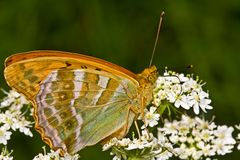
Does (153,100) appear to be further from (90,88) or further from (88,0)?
(88,0)

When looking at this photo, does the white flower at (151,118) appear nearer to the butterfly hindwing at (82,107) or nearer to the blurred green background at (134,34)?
the butterfly hindwing at (82,107)

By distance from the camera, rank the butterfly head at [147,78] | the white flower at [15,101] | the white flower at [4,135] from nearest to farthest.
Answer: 1. the butterfly head at [147,78]
2. the white flower at [4,135]
3. the white flower at [15,101]

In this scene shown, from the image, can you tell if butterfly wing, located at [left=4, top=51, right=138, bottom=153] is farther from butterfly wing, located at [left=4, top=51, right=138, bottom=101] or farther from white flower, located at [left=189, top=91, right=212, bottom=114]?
white flower, located at [left=189, top=91, right=212, bottom=114]

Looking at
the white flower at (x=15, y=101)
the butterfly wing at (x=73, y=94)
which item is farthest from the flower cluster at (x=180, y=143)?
the white flower at (x=15, y=101)

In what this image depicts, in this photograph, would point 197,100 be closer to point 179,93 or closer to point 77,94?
point 179,93

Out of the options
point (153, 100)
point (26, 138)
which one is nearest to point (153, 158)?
point (153, 100)

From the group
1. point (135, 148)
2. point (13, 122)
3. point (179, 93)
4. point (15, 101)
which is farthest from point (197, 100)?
point (15, 101)

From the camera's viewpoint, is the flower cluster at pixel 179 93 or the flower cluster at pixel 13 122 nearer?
the flower cluster at pixel 179 93
